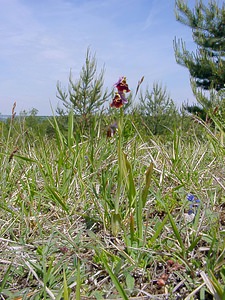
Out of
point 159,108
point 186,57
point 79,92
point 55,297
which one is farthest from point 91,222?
point 159,108

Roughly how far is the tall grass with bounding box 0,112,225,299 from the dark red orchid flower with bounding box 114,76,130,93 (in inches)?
8.4

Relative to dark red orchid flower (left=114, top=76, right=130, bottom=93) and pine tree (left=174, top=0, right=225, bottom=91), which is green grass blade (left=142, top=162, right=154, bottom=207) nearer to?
dark red orchid flower (left=114, top=76, right=130, bottom=93)

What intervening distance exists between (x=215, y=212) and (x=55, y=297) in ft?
1.38

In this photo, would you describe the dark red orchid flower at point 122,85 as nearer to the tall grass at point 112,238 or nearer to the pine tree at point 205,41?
the tall grass at point 112,238

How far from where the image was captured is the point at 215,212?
773mm

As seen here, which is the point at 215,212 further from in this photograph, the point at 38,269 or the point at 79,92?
the point at 79,92

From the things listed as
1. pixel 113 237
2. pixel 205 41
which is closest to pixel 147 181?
pixel 113 237

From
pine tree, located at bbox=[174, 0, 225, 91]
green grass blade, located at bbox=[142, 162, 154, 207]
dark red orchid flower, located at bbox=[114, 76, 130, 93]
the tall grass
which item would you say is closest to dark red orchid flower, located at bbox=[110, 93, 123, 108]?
dark red orchid flower, located at bbox=[114, 76, 130, 93]

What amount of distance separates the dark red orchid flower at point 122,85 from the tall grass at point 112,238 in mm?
213

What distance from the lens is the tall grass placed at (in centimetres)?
60

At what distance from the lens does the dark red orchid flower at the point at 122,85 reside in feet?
3.22

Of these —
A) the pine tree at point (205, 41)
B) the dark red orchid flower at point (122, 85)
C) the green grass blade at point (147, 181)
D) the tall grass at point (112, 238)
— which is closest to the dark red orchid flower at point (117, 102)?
the dark red orchid flower at point (122, 85)

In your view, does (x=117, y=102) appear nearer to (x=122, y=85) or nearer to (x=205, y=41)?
(x=122, y=85)

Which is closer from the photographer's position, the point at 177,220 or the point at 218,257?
the point at 218,257
